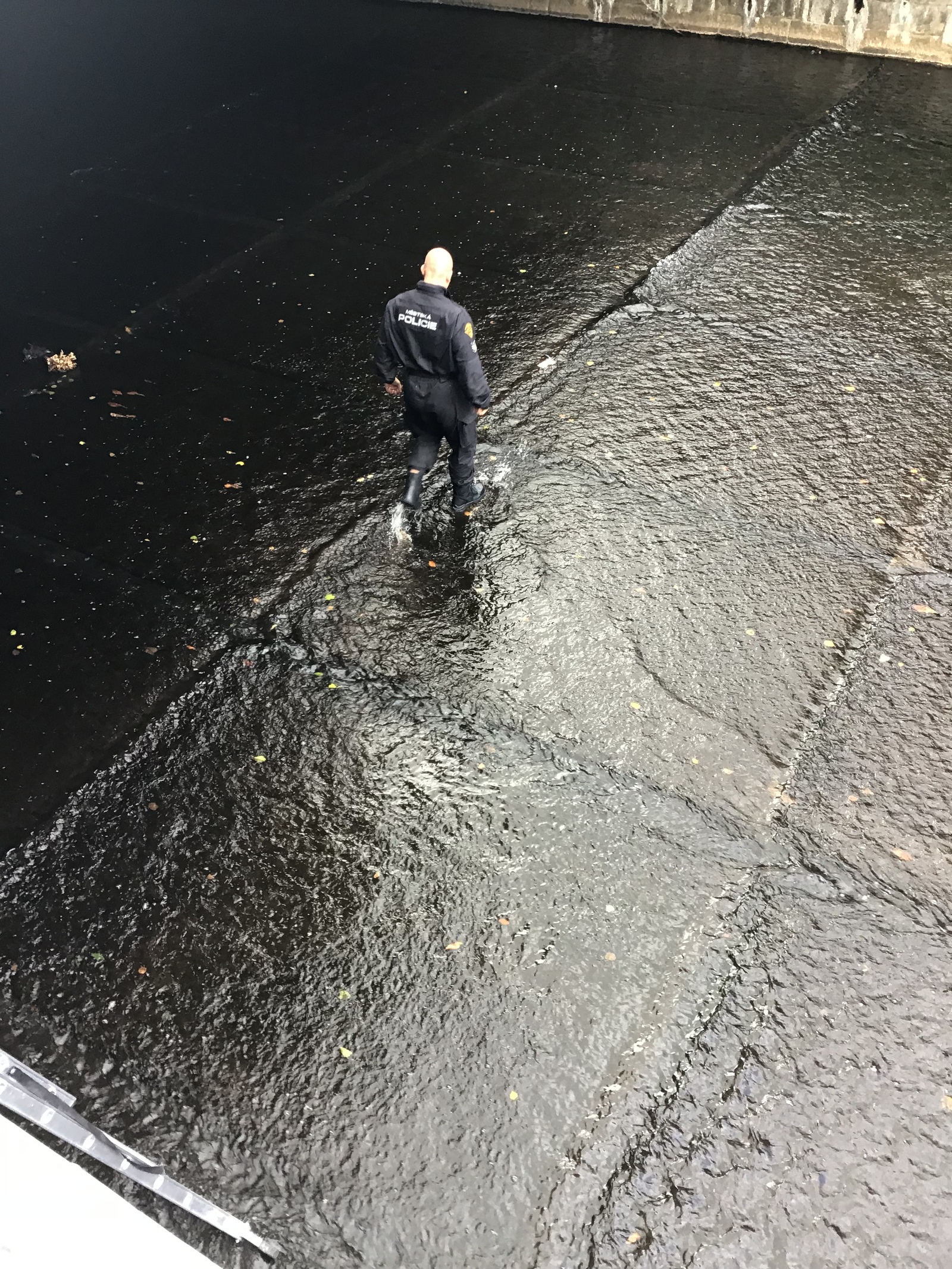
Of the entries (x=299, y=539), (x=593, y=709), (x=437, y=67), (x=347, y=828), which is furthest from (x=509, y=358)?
(x=437, y=67)

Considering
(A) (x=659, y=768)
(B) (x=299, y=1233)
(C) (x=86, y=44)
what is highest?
(C) (x=86, y=44)

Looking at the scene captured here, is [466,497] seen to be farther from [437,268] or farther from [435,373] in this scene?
[437,268]

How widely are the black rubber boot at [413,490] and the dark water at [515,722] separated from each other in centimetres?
16

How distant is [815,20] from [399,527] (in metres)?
9.35

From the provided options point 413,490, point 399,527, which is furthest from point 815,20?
point 399,527

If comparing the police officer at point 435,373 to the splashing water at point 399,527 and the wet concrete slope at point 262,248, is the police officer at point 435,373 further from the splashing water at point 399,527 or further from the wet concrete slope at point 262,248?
the wet concrete slope at point 262,248

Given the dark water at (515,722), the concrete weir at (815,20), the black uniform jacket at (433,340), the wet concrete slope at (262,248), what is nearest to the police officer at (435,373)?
the black uniform jacket at (433,340)

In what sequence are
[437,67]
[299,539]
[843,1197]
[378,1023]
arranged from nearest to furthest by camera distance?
[843,1197] < [378,1023] < [299,539] < [437,67]

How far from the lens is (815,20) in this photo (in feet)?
37.6

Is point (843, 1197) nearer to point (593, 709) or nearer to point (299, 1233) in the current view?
point (299, 1233)

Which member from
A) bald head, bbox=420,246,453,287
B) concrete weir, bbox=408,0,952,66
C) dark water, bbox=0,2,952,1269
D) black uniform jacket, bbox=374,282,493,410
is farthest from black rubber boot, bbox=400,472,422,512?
concrete weir, bbox=408,0,952,66

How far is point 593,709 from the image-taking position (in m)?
4.94

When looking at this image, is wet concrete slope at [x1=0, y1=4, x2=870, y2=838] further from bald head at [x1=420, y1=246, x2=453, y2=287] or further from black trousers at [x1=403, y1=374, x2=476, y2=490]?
bald head at [x1=420, y1=246, x2=453, y2=287]

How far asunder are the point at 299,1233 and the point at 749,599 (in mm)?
3641
